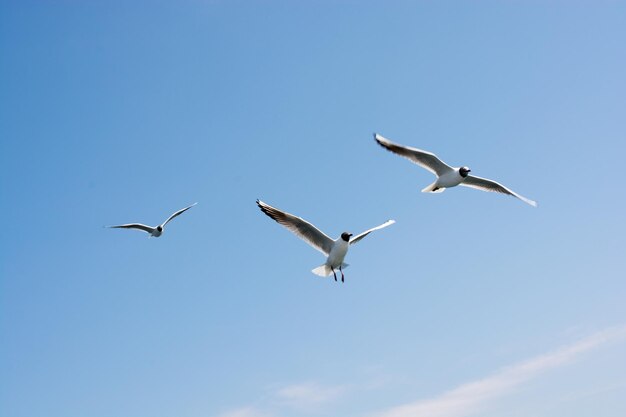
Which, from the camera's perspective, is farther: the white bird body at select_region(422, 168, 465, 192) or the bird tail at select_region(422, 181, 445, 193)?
the white bird body at select_region(422, 168, 465, 192)

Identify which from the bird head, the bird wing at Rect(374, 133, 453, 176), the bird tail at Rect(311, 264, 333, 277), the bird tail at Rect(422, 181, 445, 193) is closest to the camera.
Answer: the bird tail at Rect(311, 264, 333, 277)

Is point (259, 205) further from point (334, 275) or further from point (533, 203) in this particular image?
point (533, 203)

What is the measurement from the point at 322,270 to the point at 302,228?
73.2 inches

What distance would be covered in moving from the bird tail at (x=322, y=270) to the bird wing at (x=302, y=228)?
19.9 inches

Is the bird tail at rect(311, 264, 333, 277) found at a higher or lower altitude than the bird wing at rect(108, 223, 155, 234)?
lower

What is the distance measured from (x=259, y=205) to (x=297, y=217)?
1.48 metres

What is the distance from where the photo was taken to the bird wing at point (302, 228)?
26984 mm

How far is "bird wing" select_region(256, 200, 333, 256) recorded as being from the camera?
2698cm

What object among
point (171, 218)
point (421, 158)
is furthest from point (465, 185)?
point (171, 218)

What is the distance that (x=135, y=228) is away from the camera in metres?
42.8

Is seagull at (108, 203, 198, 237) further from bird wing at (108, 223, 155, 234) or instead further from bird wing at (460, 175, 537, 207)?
bird wing at (460, 175, 537, 207)

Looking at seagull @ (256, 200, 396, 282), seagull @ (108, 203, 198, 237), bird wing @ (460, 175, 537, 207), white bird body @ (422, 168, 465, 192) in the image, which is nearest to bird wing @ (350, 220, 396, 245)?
seagull @ (256, 200, 396, 282)

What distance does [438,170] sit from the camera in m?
30.4

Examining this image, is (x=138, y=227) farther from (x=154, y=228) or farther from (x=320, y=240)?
(x=320, y=240)
